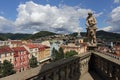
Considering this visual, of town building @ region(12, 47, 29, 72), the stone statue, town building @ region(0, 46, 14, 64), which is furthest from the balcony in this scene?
town building @ region(12, 47, 29, 72)

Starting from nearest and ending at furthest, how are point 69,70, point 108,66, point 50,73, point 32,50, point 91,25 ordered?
point 50,73, point 69,70, point 108,66, point 91,25, point 32,50

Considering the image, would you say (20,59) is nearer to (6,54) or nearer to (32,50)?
(6,54)

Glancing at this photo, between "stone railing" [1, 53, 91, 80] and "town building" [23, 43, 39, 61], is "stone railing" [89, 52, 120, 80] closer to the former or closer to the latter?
Answer: "stone railing" [1, 53, 91, 80]

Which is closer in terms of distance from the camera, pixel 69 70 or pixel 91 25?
pixel 69 70

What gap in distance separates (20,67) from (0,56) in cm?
856

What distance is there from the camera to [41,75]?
3910 millimetres

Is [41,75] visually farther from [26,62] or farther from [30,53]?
[30,53]

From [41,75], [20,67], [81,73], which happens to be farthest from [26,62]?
[41,75]

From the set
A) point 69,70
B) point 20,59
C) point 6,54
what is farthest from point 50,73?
point 20,59

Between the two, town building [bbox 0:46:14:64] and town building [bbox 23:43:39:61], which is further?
town building [bbox 23:43:39:61]

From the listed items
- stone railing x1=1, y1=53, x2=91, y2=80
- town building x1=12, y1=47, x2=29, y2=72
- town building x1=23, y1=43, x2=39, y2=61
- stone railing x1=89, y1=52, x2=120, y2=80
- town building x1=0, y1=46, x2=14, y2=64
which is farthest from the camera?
town building x1=23, y1=43, x2=39, y2=61

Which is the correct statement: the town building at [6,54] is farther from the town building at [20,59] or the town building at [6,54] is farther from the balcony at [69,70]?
the balcony at [69,70]

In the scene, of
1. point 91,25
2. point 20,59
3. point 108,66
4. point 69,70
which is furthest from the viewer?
point 20,59

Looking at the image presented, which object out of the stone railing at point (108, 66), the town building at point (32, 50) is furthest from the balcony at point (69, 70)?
the town building at point (32, 50)
